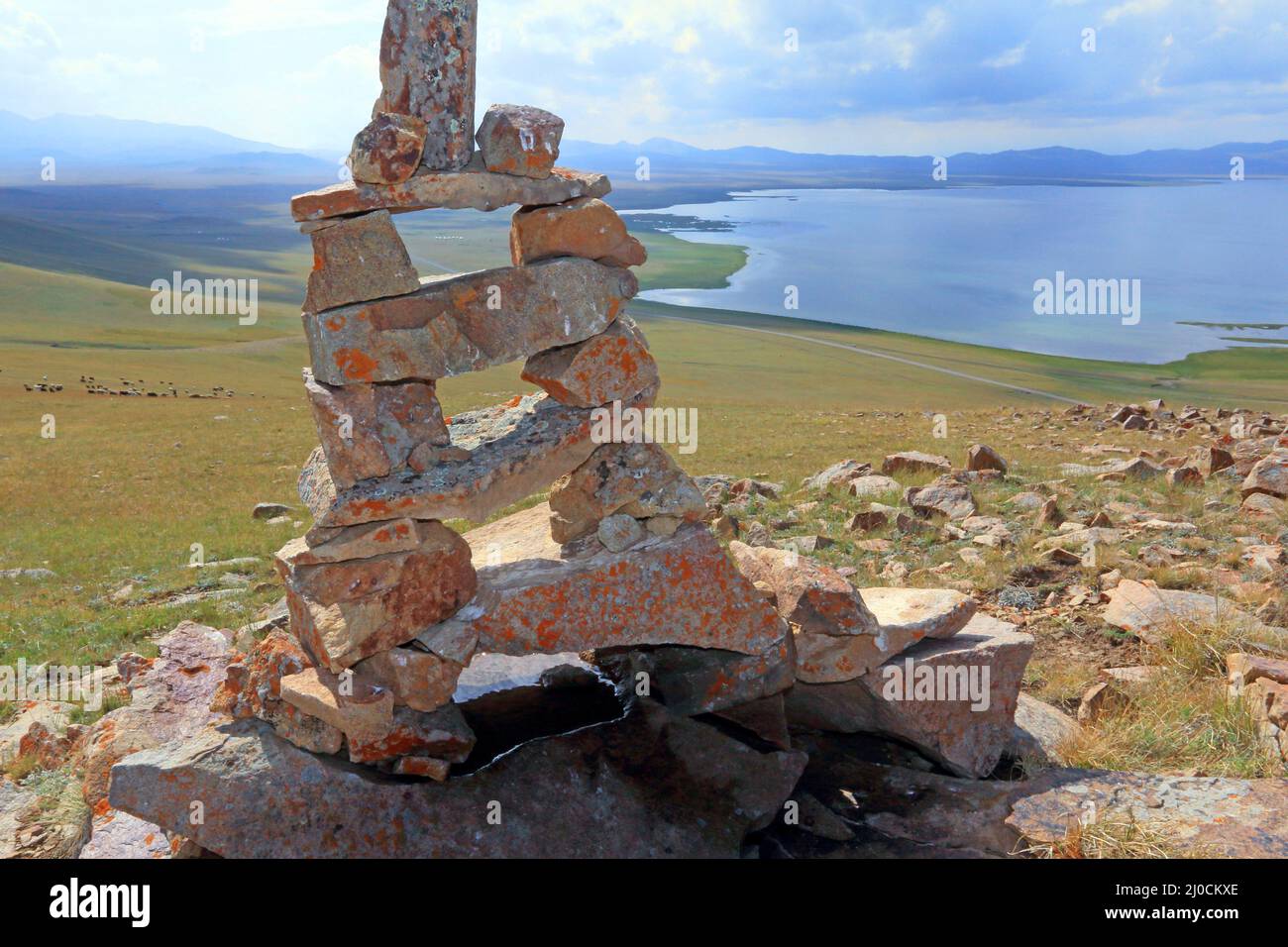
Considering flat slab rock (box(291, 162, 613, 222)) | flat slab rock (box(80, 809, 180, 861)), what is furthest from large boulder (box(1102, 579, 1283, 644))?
flat slab rock (box(80, 809, 180, 861))

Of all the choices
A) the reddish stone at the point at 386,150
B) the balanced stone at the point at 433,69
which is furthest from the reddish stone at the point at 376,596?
the balanced stone at the point at 433,69

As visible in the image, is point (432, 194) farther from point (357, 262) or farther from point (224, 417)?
point (224, 417)

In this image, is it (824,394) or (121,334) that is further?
(121,334)

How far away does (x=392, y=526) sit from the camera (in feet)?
29.5

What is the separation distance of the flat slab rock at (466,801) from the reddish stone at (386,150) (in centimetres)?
517

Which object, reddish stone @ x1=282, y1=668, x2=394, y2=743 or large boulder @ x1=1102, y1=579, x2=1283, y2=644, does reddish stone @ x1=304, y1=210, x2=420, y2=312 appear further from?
large boulder @ x1=1102, y1=579, x2=1283, y2=644

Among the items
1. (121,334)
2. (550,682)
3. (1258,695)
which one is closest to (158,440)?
(550,682)

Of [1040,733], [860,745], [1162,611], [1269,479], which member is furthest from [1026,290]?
[860,745]

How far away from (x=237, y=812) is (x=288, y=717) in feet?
3.19

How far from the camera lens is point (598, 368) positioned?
391 inches

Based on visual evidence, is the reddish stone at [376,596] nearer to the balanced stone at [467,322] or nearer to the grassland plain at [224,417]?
the balanced stone at [467,322]

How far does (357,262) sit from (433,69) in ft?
6.32

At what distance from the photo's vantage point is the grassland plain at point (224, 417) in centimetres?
1806
